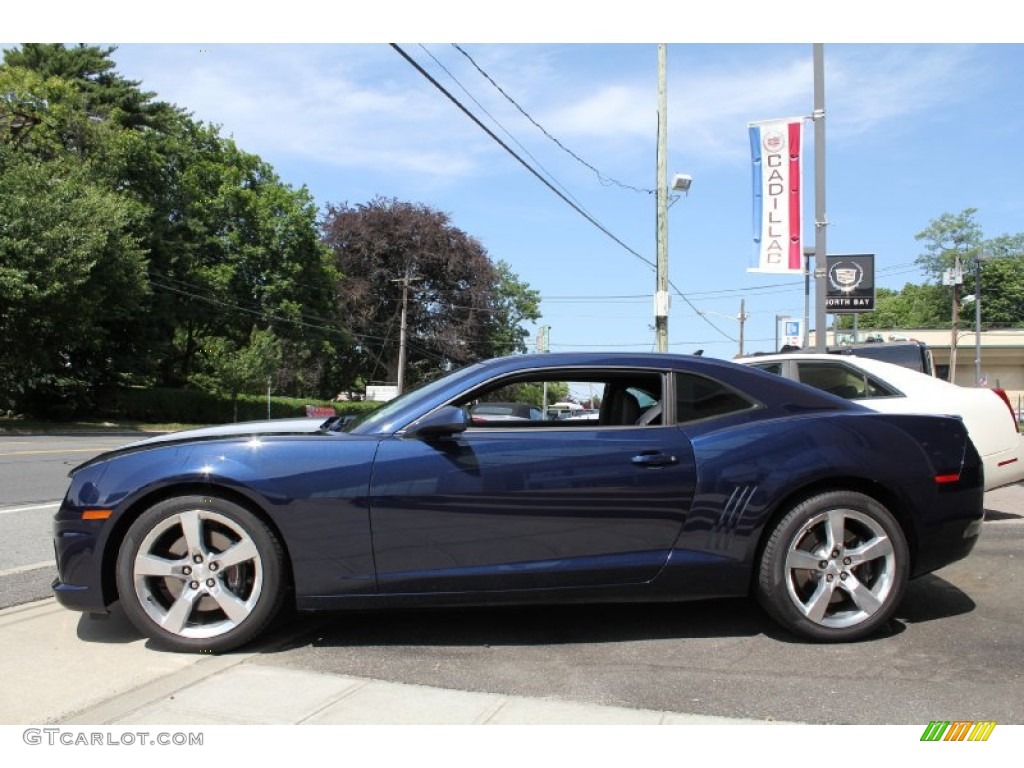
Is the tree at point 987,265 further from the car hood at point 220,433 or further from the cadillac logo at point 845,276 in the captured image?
the car hood at point 220,433

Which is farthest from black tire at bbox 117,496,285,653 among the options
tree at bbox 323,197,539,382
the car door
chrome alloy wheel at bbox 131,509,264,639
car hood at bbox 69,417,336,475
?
tree at bbox 323,197,539,382

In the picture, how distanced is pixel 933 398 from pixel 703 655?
3841mm

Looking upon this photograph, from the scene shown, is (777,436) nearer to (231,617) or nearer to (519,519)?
(519,519)

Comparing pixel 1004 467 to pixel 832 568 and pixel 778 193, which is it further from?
pixel 778 193

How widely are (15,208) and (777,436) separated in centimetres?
2751

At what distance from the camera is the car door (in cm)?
367

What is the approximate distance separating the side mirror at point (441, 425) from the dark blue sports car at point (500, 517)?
0.01m

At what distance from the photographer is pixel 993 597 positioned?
15.5 ft

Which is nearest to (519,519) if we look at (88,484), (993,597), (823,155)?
(88,484)

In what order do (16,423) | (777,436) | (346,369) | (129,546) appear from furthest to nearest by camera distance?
1. (346,369)
2. (16,423)
3. (777,436)
4. (129,546)

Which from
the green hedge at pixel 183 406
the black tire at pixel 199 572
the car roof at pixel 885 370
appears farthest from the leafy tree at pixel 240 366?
the black tire at pixel 199 572

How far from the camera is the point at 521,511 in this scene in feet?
12.2

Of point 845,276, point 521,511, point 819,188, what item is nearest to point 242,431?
point 521,511

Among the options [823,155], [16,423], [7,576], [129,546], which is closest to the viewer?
[129,546]
